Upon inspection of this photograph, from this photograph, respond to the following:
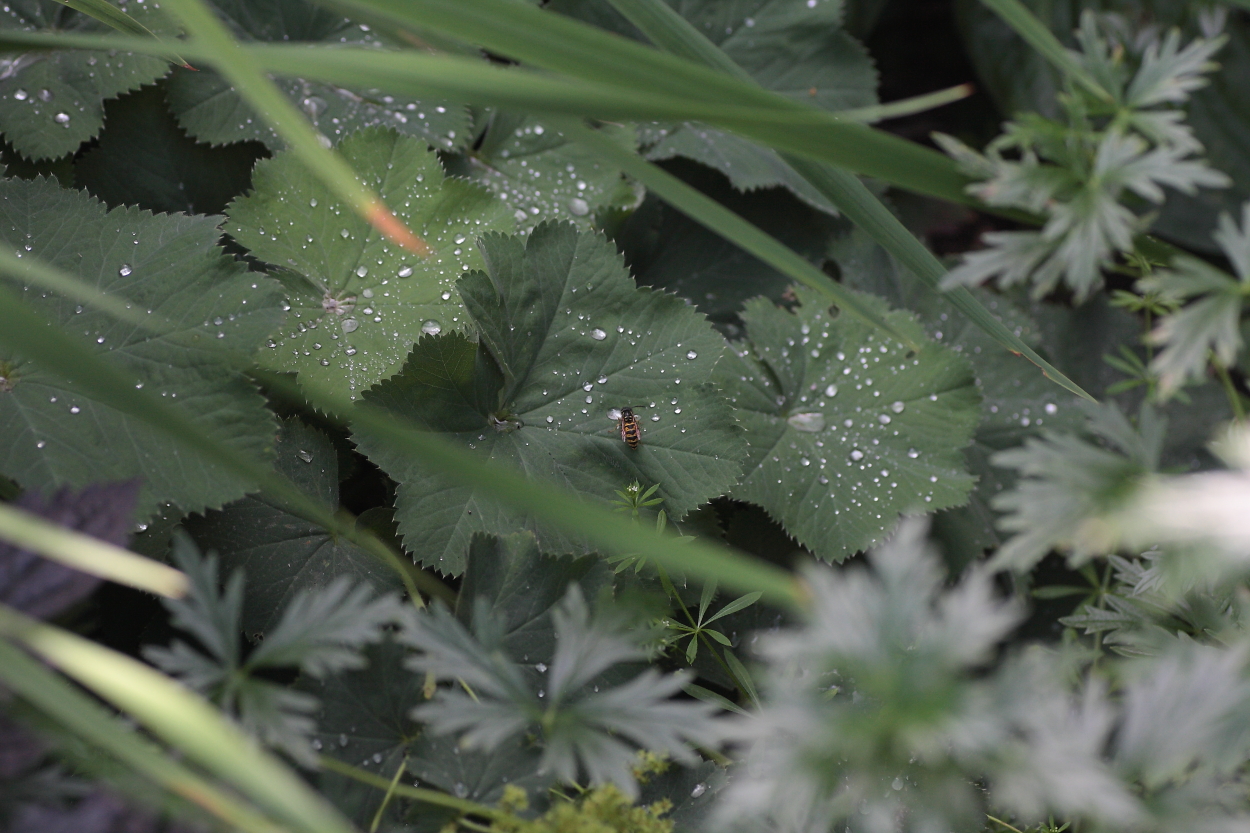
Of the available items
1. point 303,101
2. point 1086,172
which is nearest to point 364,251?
point 303,101

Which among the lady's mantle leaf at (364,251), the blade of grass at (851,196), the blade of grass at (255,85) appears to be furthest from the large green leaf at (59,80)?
the blade of grass at (851,196)

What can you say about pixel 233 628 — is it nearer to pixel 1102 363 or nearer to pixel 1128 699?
pixel 1128 699

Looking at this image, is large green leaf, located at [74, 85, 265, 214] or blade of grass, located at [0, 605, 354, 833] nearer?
blade of grass, located at [0, 605, 354, 833]

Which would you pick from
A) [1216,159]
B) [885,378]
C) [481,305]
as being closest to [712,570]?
[481,305]

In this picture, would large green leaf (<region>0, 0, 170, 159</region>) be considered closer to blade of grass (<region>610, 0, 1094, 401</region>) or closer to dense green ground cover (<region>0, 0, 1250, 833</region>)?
dense green ground cover (<region>0, 0, 1250, 833</region>)

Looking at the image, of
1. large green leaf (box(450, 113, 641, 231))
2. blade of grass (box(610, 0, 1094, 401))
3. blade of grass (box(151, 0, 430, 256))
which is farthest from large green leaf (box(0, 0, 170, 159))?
blade of grass (box(610, 0, 1094, 401))
